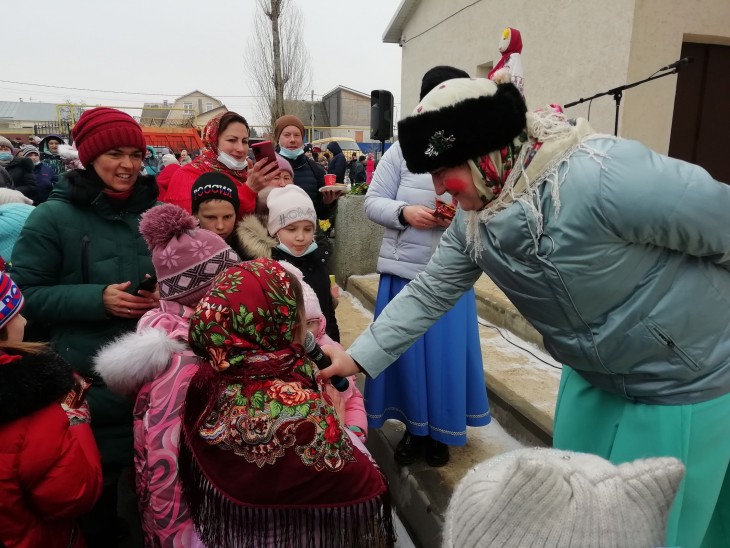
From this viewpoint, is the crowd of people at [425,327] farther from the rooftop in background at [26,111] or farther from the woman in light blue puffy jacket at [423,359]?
the rooftop in background at [26,111]

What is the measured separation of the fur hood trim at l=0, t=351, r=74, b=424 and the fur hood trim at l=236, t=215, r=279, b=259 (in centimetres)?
111

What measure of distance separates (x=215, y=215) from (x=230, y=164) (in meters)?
0.69

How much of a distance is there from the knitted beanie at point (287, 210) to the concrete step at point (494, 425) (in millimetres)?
1320

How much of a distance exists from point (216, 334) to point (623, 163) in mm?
1052

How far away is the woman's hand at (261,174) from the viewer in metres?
3.04

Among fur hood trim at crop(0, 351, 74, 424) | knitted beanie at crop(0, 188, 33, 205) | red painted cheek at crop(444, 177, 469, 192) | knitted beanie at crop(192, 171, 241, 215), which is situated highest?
red painted cheek at crop(444, 177, 469, 192)

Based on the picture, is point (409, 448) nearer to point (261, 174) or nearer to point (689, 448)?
point (689, 448)

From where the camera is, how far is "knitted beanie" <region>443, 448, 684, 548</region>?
28.2 inches

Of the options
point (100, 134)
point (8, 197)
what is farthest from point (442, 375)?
point (8, 197)

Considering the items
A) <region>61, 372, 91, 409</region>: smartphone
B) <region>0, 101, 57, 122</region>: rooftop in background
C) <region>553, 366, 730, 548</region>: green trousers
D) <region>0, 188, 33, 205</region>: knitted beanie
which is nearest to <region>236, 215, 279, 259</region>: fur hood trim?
<region>61, 372, 91, 409</region>: smartphone

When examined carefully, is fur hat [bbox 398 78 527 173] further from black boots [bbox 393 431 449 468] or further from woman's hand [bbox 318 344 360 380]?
black boots [bbox 393 431 449 468]

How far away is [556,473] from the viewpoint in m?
0.72

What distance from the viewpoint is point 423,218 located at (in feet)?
8.22

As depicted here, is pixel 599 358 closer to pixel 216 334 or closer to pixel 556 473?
pixel 556 473
